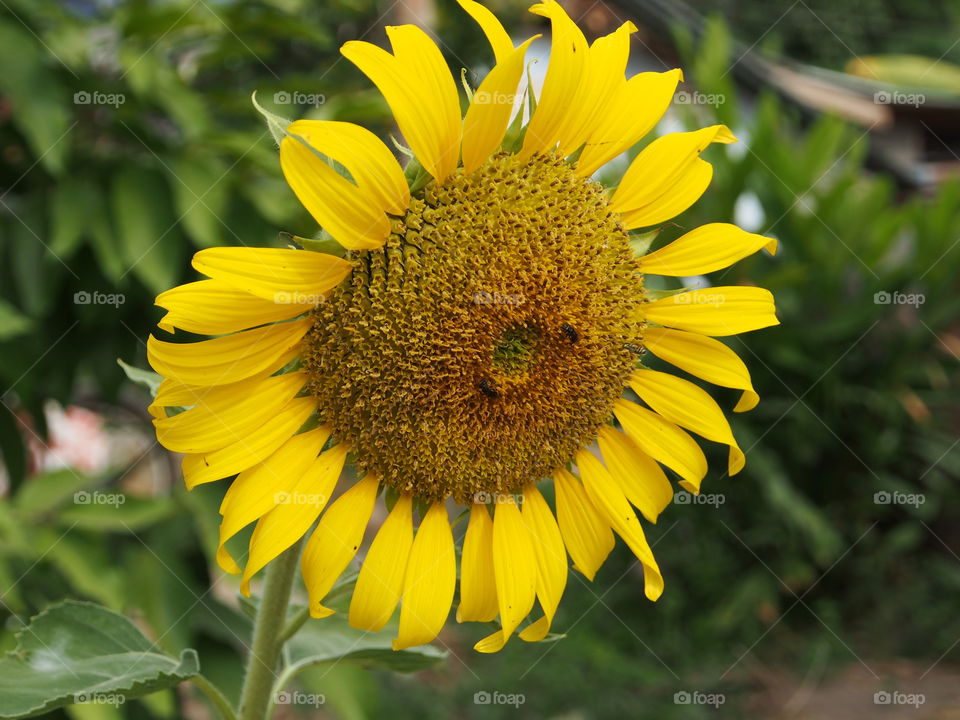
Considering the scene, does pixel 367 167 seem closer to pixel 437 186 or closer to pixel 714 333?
pixel 437 186

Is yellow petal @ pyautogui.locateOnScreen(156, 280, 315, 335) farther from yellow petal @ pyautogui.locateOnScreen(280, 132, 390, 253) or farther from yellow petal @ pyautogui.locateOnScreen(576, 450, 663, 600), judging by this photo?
yellow petal @ pyautogui.locateOnScreen(576, 450, 663, 600)

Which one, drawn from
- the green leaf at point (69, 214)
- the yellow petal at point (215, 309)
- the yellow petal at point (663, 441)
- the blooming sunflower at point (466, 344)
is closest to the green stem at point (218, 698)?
the blooming sunflower at point (466, 344)

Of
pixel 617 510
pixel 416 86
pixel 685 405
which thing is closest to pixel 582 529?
pixel 617 510

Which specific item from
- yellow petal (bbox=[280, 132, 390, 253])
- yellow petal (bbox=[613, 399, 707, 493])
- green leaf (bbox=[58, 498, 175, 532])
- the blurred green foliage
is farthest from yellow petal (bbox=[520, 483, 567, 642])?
the blurred green foliage

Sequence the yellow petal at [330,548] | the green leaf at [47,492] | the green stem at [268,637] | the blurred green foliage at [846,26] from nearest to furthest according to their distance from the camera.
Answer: the yellow petal at [330,548]
the green stem at [268,637]
the green leaf at [47,492]
the blurred green foliage at [846,26]

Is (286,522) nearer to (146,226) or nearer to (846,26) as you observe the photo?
(146,226)

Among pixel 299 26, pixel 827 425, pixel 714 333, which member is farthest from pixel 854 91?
pixel 714 333

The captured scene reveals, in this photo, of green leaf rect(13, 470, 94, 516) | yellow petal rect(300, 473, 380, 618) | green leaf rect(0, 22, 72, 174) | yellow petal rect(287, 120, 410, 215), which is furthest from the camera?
green leaf rect(13, 470, 94, 516)

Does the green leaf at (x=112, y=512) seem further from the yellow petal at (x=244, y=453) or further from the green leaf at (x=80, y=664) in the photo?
the yellow petal at (x=244, y=453)
